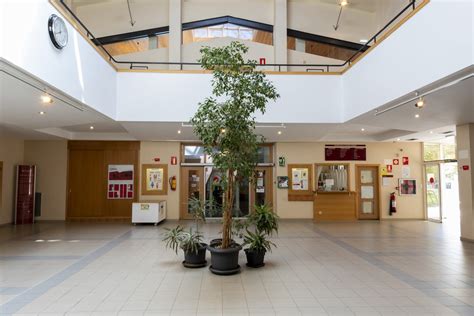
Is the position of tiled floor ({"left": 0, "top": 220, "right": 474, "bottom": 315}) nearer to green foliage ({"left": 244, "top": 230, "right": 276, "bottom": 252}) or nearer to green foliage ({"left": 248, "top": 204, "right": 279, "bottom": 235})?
green foliage ({"left": 244, "top": 230, "right": 276, "bottom": 252})

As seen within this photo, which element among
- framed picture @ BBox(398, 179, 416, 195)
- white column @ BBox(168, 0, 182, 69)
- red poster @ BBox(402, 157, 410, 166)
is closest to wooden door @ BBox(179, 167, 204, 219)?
white column @ BBox(168, 0, 182, 69)

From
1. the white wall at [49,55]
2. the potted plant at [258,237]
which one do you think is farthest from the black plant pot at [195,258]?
the white wall at [49,55]

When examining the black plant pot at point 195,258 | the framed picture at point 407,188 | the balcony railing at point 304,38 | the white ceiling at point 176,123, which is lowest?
the black plant pot at point 195,258

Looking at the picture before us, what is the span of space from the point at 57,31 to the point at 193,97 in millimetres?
3335

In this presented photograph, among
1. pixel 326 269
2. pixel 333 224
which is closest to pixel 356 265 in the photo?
pixel 326 269

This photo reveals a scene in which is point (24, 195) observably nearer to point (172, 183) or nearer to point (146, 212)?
point (146, 212)

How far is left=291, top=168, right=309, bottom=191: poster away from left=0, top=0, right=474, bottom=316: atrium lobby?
5 centimetres

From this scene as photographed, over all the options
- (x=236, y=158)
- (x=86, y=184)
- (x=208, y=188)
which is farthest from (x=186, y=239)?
(x=86, y=184)

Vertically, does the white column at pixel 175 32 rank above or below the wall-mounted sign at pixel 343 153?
above

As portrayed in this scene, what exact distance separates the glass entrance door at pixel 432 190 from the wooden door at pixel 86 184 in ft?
38.2

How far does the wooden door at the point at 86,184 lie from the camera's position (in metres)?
10.3

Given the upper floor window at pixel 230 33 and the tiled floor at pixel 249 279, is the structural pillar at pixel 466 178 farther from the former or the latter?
the upper floor window at pixel 230 33

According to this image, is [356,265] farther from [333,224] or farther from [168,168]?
[168,168]

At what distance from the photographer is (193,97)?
7.39 m
